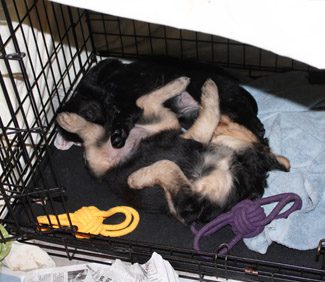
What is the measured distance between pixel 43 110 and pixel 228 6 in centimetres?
106

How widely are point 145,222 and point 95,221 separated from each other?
181 mm

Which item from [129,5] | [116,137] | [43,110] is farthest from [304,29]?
[43,110]

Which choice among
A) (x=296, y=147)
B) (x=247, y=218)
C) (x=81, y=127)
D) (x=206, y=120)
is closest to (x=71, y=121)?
(x=81, y=127)

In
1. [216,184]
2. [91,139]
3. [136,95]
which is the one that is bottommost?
[216,184]

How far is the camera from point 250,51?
2.44 meters

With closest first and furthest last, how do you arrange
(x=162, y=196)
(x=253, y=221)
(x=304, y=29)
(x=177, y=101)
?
(x=304, y=29) → (x=253, y=221) → (x=162, y=196) → (x=177, y=101)

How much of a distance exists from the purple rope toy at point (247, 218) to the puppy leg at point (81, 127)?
506mm

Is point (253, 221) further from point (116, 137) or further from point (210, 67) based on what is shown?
point (210, 67)

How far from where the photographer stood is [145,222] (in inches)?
74.8

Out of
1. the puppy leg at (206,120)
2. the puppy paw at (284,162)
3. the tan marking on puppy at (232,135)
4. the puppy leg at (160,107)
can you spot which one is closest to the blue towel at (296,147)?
the puppy paw at (284,162)

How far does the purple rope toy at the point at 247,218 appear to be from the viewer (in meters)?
1.71

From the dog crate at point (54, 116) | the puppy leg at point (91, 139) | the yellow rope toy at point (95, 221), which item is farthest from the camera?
the puppy leg at point (91, 139)

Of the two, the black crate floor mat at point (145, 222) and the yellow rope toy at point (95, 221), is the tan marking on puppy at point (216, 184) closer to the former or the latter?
the black crate floor mat at point (145, 222)

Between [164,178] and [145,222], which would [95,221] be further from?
[164,178]
